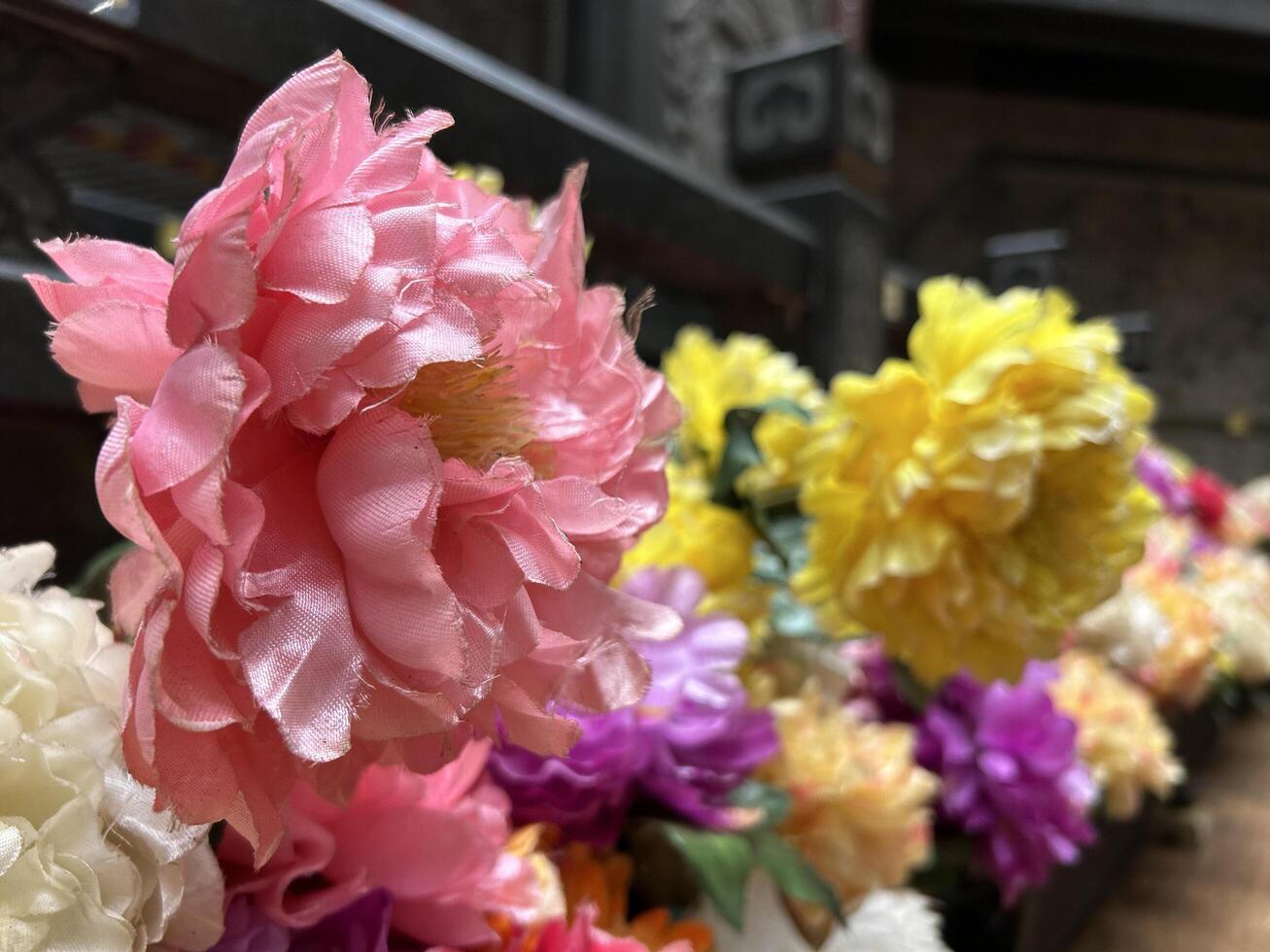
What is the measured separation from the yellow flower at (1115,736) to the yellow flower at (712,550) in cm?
27

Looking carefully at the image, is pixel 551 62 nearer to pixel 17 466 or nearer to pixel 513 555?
pixel 17 466

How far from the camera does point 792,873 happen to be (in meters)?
0.35

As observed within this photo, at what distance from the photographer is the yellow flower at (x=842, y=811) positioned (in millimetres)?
393

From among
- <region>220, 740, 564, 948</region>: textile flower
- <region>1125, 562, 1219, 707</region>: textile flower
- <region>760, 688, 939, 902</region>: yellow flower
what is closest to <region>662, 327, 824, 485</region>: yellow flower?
<region>760, 688, 939, 902</region>: yellow flower

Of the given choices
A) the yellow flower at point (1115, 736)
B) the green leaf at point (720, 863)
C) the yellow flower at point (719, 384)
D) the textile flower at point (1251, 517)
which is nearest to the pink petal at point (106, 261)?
the green leaf at point (720, 863)

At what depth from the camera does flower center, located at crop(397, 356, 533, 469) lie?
21 cm

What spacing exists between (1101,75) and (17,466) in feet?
13.3

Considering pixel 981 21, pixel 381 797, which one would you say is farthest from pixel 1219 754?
pixel 981 21

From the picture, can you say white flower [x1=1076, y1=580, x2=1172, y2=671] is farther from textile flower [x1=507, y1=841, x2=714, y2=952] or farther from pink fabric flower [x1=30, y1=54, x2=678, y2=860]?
pink fabric flower [x1=30, y1=54, x2=678, y2=860]

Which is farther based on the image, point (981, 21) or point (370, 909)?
point (981, 21)

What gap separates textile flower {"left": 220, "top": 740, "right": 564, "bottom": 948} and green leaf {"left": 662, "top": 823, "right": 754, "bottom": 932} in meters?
A: 0.08

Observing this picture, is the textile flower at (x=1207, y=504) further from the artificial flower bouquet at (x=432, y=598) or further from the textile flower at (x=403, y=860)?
the textile flower at (x=403, y=860)

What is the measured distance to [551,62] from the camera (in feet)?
3.41

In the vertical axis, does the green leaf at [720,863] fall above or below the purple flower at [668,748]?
below
